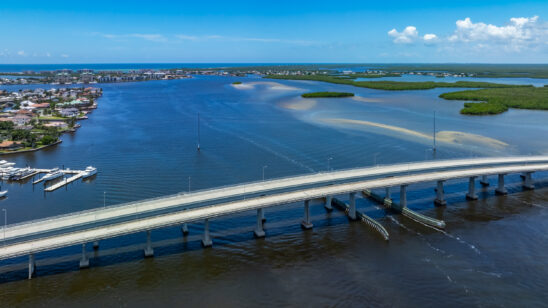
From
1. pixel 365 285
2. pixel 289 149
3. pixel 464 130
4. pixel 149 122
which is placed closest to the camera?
pixel 365 285


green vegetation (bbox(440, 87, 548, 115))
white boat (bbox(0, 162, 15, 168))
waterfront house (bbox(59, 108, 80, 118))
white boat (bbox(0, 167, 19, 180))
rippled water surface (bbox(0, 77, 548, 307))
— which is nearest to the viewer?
rippled water surface (bbox(0, 77, 548, 307))

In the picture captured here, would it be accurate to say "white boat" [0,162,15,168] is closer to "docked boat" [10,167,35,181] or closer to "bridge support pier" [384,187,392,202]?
"docked boat" [10,167,35,181]

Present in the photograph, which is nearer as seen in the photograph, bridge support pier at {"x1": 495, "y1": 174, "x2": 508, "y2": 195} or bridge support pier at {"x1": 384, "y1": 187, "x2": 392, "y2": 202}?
bridge support pier at {"x1": 384, "y1": 187, "x2": 392, "y2": 202}

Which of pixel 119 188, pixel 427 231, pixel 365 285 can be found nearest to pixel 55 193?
pixel 119 188

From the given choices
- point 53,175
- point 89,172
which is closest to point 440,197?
point 89,172

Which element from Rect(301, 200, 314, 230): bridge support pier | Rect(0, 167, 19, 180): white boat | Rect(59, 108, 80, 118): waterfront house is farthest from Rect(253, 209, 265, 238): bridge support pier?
Rect(59, 108, 80, 118): waterfront house

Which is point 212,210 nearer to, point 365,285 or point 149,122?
point 365,285

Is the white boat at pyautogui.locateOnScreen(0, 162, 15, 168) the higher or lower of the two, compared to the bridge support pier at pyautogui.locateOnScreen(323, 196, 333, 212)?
higher
